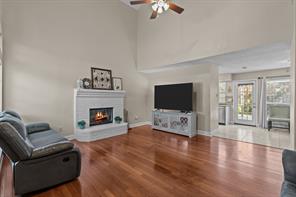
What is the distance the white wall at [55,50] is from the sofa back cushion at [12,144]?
7.76ft

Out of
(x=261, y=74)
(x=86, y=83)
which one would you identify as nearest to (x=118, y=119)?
(x=86, y=83)

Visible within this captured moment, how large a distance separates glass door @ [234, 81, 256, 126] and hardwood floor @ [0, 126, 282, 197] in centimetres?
357

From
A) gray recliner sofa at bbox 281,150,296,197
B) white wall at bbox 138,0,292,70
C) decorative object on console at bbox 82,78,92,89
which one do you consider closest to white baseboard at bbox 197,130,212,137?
white wall at bbox 138,0,292,70

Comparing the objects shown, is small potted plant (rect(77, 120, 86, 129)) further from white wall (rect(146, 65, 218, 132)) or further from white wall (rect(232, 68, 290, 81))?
white wall (rect(232, 68, 290, 81))

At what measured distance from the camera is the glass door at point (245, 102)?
687 centimetres

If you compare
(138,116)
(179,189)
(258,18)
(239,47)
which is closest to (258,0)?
(258,18)

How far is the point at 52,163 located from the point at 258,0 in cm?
509

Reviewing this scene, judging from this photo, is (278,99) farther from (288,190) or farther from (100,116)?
(100,116)

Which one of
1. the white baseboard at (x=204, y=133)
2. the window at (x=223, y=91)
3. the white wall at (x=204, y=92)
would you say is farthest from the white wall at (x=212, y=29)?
the window at (x=223, y=91)

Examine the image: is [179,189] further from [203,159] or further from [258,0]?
[258,0]

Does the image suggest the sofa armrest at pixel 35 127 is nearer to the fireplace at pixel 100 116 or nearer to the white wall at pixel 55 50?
the white wall at pixel 55 50

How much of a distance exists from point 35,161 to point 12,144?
1.19 feet

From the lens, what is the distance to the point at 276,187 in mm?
2168

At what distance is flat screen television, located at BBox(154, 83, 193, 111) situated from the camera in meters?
5.04
